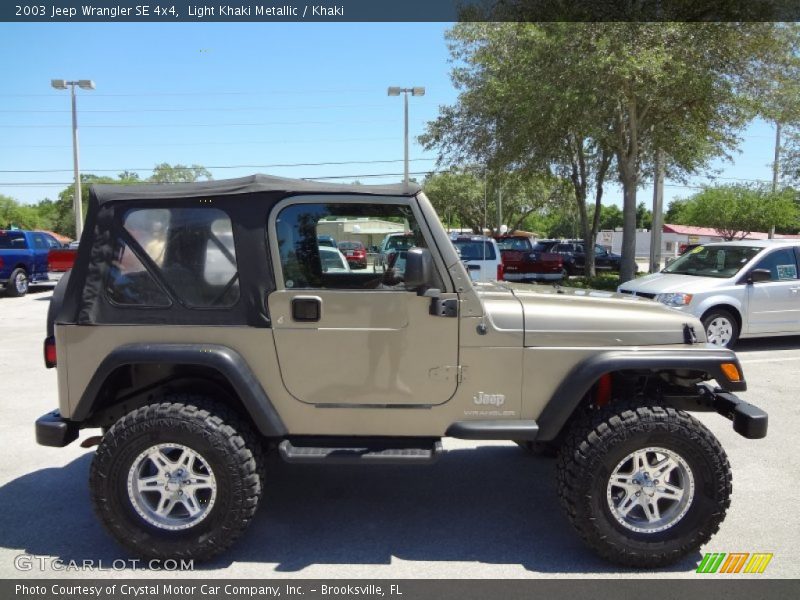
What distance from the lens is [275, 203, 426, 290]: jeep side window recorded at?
3.38 metres

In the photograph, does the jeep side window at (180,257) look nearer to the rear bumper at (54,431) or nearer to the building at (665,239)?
the rear bumper at (54,431)

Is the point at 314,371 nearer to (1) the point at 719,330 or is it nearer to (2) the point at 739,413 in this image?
(2) the point at 739,413

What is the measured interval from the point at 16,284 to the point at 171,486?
16.6 meters

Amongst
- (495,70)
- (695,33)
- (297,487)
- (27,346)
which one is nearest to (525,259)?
(495,70)

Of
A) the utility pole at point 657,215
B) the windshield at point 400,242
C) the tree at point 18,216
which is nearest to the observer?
the windshield at point 400,242

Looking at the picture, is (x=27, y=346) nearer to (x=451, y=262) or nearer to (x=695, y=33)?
(x=451, y=262)

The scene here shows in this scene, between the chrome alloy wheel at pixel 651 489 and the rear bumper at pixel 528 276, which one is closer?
the chrome alloy wheel at pixel 651 489

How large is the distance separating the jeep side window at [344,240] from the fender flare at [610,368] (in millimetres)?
1068

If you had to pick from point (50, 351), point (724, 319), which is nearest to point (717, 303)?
point (724, 319)

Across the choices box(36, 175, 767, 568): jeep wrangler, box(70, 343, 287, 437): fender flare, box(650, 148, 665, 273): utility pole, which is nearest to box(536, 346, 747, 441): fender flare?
box(36, 175, 767, 568): jeep wrangler

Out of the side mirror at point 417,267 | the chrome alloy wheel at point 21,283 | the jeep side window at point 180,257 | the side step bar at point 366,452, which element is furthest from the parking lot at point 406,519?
the chrome alloy wheel at point 21,283

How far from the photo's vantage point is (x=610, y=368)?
3.25 metres

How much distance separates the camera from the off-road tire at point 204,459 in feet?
10.5

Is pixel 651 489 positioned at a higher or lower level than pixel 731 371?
lower
